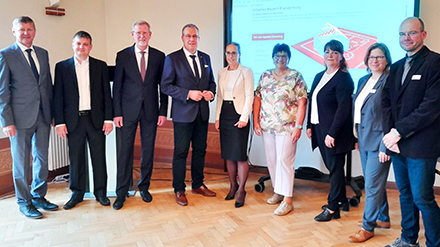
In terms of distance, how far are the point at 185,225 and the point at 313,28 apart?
261 cm

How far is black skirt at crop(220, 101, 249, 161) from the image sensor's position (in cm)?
327

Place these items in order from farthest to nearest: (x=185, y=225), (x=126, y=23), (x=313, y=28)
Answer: (x=126, y=23) < (x=313, y=28) < (x=185, y=225)

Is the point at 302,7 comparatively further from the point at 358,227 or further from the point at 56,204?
the point at 56,204

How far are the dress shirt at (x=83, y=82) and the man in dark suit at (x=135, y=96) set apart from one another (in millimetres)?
244

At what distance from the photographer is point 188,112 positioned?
3.28 m

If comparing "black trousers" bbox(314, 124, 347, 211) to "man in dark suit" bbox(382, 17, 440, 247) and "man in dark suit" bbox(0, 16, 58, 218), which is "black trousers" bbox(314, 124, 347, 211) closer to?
"man in dark suit" bbox(382, 17, 440, 247)

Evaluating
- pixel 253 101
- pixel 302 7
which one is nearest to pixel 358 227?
pixel 253 101

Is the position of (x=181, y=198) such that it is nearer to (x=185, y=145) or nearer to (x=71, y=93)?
(x=185, y=145)

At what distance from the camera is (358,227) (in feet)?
9.46

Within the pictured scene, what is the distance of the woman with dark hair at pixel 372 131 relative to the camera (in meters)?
2.49

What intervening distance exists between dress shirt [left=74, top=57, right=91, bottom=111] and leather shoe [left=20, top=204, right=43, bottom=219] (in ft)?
3.26

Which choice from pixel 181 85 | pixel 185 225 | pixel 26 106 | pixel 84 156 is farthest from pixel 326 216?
pixel 26 106

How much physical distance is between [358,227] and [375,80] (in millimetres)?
1247

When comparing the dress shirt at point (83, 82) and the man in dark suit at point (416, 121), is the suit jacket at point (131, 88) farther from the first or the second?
the man in dark suit at point (416, 121)
